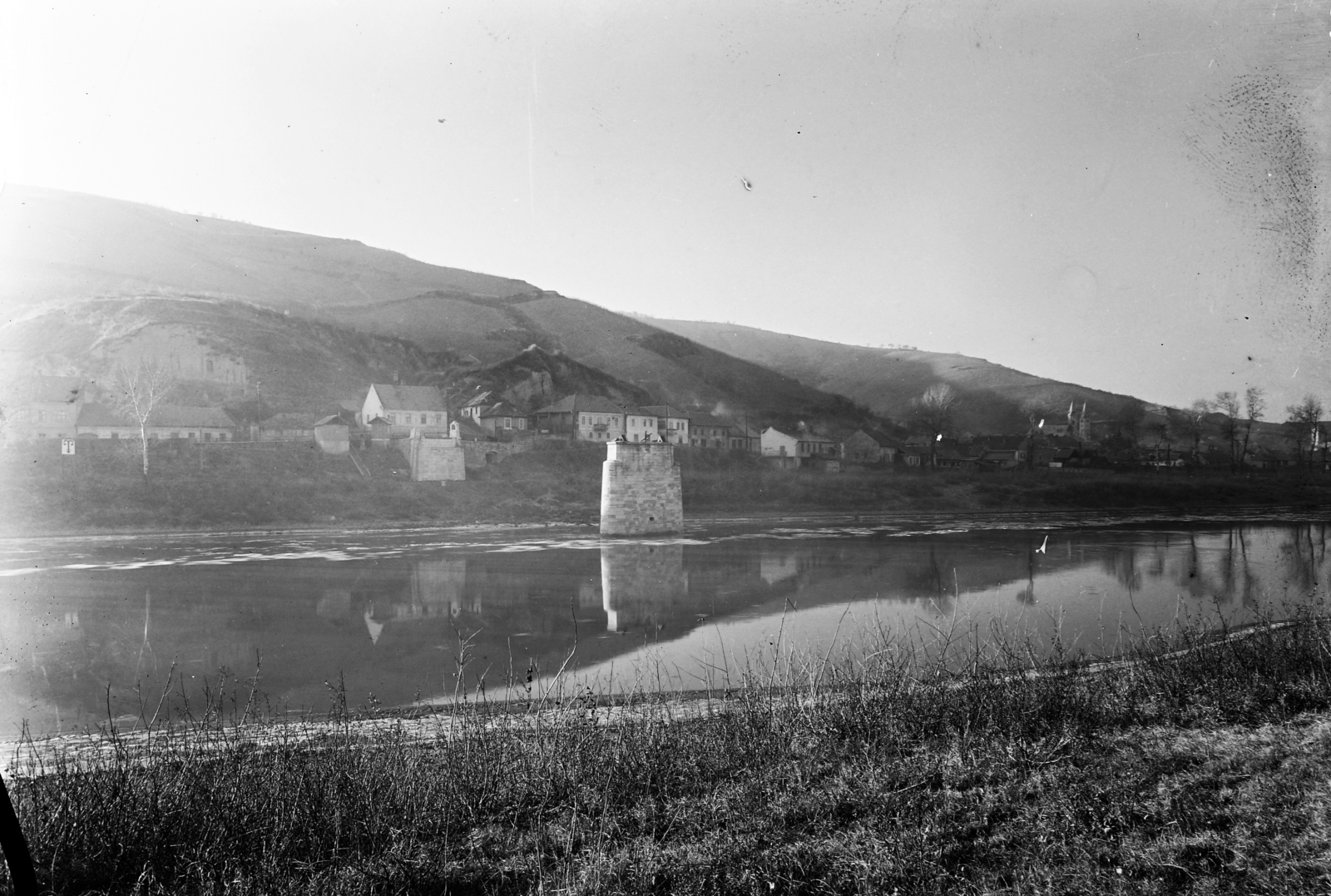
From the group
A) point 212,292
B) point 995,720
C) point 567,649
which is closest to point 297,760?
point 995,720

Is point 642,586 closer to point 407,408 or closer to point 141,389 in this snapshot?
point 407,408

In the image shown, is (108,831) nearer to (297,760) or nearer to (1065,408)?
(297,760)

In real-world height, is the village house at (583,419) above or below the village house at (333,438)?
above

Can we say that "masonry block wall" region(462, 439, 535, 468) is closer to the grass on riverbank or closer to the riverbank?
the riverbank

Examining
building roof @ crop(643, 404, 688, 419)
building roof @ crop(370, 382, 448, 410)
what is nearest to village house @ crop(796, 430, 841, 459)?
Result: building roof @ crop(643, 404, 688, 419)

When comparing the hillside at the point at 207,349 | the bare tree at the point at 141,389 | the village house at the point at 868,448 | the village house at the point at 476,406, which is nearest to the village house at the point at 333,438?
the bare tree at the point at 141,389

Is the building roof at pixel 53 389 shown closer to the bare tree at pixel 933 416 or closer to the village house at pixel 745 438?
the village house at pixel 745 438
